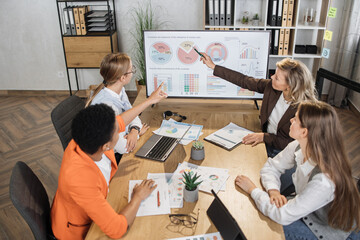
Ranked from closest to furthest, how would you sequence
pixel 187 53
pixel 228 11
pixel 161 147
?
pixel 161 147 → pixel 187 53 → pixel 228 11

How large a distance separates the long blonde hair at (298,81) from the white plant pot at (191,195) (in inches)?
37.3

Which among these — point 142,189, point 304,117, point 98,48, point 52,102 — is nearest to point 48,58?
point 52,102

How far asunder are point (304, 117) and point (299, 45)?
2.90 metres

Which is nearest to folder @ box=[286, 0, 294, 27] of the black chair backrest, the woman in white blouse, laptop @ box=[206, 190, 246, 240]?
the woman in white blouse

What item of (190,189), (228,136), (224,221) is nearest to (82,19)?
(228,136)

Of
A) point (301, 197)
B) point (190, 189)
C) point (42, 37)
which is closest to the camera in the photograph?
point (301, 197)

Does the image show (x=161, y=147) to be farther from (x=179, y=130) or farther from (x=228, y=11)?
(x=228, y=11)

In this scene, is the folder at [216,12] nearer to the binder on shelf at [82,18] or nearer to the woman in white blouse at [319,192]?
the binder on shelf at [82,18]

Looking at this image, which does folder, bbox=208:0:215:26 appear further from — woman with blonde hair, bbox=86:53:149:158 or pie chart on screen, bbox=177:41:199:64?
woman with blonde hair, bbox=86:53:149:158

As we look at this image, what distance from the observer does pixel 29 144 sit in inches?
143

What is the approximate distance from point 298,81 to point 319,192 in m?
0.89

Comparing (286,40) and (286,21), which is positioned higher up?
(286,21)

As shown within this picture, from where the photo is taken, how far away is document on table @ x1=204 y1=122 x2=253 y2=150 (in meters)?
2.13

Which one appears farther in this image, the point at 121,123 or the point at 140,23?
the point at 140,23
